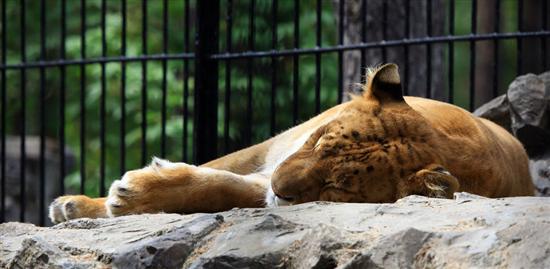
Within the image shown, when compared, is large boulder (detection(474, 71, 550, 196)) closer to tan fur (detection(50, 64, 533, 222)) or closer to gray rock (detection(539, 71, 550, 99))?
gray rock (detection(539, 71, 550, 99))

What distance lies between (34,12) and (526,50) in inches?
247

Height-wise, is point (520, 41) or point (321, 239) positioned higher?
point (520, 41)

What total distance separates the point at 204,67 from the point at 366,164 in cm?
262

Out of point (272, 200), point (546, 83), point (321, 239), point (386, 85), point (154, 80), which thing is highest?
point (386, 85)

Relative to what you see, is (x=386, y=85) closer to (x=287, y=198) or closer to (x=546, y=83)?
(x=287, y=198)

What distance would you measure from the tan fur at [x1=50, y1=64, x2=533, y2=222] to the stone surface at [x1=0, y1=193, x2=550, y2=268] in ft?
1.47

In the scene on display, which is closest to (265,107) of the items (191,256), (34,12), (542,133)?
(542,133)

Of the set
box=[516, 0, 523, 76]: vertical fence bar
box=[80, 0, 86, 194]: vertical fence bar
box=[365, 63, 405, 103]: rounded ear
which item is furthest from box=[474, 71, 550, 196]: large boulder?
box=[80, 0, 86, 194]: vertical fence bar

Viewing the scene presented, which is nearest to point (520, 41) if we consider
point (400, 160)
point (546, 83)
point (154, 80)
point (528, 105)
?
point (546, 83)

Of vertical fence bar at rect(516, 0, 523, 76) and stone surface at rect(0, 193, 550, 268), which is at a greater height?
vertical fence bar at rect(516, 0, 523, 76)

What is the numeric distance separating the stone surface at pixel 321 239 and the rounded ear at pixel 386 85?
0.91 metres

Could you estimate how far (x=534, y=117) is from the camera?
6.02 metres

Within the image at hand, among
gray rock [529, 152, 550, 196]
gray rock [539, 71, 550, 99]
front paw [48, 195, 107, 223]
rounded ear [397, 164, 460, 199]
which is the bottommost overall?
gray rock [529, 152, 550, 196]

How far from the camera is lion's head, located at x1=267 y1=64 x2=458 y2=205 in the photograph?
4219 millimetres
